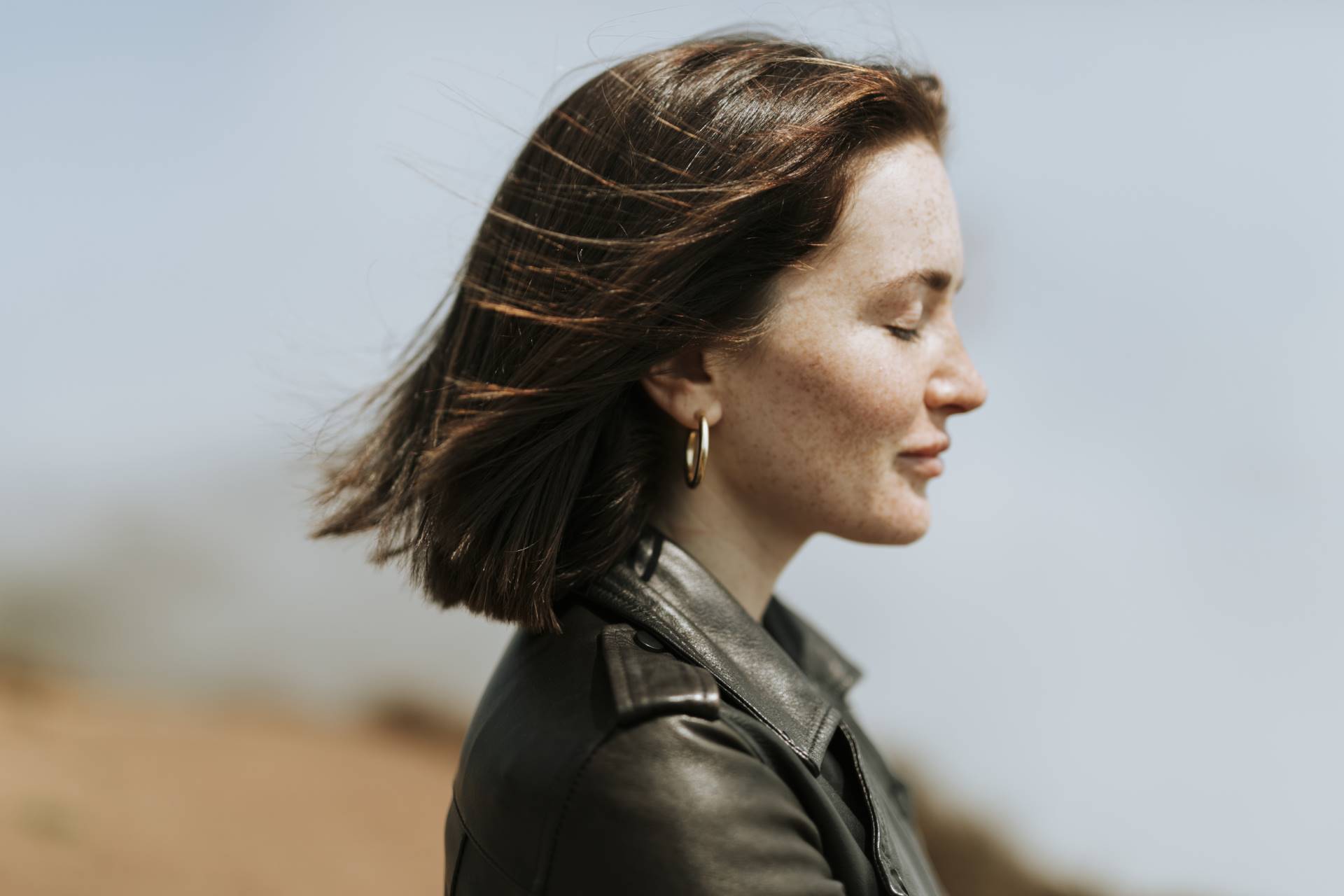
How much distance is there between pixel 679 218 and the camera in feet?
5.19

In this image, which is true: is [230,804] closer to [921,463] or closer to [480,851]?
[480,851]

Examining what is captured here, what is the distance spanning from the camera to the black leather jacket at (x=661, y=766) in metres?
1.27

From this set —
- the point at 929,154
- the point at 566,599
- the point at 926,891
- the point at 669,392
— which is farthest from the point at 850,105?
the point at 926,891

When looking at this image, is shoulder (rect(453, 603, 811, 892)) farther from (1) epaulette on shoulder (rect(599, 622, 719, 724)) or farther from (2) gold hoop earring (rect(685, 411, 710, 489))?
(2) gold hoop earring (rect(685, 411, 710, 489))

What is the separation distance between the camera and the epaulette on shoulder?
133 cm

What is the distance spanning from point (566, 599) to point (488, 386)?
35 cm

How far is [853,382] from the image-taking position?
1657 millimetres

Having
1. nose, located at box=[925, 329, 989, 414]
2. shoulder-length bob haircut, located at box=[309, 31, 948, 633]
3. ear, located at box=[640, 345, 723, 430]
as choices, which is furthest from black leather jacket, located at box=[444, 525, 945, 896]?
nose, located at box=[925, 329, 989, 414]

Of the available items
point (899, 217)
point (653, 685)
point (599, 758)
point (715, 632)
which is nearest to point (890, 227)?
point (899, 217)

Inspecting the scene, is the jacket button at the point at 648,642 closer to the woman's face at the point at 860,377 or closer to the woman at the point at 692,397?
the woman at the point at 692,397

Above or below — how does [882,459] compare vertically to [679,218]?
below

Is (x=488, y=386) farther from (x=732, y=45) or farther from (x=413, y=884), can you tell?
(x=413, y=884)

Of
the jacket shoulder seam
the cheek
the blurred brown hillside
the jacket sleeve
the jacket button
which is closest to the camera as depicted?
the jacket sleeve

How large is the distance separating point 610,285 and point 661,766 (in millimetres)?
694
